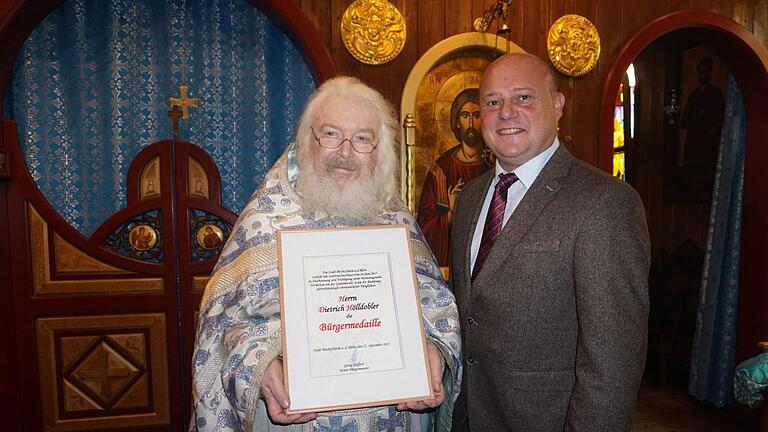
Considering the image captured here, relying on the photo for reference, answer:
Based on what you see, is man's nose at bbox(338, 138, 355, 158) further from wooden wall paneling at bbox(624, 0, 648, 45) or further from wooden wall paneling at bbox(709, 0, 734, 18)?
wooden wall paneling at bbox(709, 0, 734, 18)

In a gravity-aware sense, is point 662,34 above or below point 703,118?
above

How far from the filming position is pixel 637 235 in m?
1.55

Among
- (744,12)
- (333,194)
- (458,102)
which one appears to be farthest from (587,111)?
(333,194)

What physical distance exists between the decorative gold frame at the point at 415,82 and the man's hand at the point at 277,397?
2.04m

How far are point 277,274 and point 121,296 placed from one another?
2115mm

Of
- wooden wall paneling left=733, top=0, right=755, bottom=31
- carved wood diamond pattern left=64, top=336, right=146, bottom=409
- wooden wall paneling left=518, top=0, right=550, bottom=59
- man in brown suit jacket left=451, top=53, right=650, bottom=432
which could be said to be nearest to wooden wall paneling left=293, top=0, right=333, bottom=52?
wooden wall paneling left=518, top=0, right=550, bottom=59

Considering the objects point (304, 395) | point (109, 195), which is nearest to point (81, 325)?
point (109, 195)

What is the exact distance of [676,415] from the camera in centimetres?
461

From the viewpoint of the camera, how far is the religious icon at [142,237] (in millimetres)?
3389

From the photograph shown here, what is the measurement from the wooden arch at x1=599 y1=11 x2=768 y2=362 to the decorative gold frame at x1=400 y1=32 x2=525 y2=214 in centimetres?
114

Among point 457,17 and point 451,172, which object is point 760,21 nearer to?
point 457,17

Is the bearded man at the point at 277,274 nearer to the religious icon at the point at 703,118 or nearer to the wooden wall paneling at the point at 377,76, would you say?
the wooden wall paneling at the point at 377,76

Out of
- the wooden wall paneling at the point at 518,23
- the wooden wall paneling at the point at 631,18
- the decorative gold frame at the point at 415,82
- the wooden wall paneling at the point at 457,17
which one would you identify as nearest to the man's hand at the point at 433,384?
the decorative gold frame at the point at 415,82

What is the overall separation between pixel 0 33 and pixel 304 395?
2934mm
